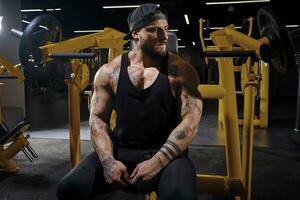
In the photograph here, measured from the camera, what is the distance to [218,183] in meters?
1.69

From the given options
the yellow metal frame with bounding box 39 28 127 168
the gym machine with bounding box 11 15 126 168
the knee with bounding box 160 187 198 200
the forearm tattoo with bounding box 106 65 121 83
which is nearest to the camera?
the knee with bounding box 160 187 198 200

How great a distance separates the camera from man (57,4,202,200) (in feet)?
3.74

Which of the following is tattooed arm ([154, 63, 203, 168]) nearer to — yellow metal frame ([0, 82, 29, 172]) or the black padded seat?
the black padded seat

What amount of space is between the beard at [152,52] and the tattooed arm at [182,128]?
7cm

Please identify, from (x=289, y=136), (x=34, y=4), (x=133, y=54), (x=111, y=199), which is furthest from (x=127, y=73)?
(x=34, y=4)

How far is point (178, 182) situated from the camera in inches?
41.8

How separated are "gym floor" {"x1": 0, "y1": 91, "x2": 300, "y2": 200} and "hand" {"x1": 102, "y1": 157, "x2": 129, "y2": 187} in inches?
9.2

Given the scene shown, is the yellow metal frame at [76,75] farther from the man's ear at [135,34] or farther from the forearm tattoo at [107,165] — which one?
the forearm tattoo at [107,165]

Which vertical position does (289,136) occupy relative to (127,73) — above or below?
below

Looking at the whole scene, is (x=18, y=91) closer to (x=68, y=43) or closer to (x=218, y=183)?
(x=68, y=43)

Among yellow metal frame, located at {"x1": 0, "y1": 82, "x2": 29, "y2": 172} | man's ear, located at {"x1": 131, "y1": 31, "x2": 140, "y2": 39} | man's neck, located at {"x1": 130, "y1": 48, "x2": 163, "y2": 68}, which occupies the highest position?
man's ear, located at {"x1": 131, "y1": 31, "x2": 140, "y2": 39}

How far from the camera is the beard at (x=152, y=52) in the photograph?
1.32 metres

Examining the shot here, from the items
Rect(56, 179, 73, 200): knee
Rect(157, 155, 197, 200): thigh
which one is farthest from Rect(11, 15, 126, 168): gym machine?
Rect(157, 155, 197, 200): thigh

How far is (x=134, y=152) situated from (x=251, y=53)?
2.17ft
